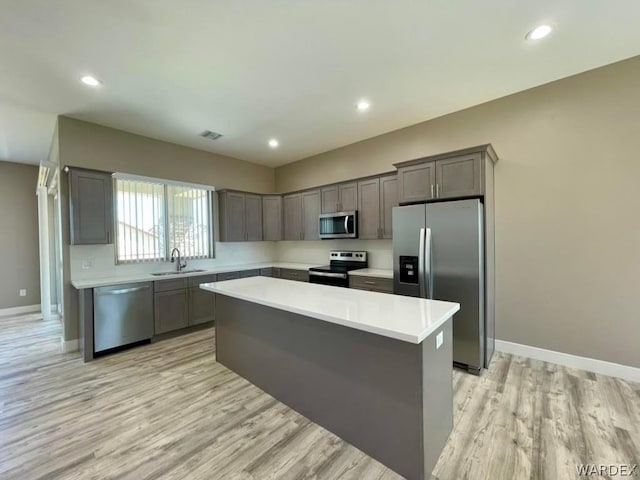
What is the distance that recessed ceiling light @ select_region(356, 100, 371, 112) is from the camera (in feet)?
11.1

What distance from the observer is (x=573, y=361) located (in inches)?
114

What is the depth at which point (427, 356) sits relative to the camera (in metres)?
1.61

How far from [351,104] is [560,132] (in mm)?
2305

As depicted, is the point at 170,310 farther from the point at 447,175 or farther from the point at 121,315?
the point at 447,175

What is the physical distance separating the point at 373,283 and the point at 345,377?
2037 millimetres

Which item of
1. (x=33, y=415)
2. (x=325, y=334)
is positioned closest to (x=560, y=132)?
(x=325, y=334)

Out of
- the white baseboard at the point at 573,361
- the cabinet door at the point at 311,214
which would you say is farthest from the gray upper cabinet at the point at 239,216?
the white baseboard at the point at 573,361

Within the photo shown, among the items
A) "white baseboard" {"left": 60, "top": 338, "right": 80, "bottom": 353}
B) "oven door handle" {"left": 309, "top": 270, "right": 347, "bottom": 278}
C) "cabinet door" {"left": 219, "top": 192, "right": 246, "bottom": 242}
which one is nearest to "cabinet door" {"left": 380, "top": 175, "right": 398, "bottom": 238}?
"oven door handle" {"left": 309, "top": 270, "right": 347, "bottom": 278}

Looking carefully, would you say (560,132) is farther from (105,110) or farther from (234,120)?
(105,110)

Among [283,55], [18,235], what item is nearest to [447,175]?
[283,55]

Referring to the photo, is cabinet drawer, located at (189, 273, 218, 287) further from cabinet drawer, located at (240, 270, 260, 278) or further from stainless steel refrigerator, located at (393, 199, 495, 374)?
stainless steel refrigerator, located at (393, 199, 495, 374)

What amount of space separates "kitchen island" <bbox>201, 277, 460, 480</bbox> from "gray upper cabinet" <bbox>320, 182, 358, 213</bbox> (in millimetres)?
2272

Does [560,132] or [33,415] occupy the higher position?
[560,132]

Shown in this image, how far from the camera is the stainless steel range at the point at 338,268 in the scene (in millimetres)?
4219
